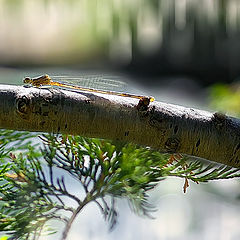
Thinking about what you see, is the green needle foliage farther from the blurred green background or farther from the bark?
the blurred green background

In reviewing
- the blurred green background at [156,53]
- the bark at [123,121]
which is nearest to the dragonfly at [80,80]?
the bark at [123,121]

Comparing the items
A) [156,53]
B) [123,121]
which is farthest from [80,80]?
[156,53]

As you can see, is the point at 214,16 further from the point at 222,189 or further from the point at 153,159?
the point at 153,159

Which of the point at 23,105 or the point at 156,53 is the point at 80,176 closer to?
the point at 23,105

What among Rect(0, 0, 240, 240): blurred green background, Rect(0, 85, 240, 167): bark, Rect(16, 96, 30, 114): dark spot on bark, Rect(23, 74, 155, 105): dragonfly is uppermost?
Rect(23, 74, 155, 105): dragonfly

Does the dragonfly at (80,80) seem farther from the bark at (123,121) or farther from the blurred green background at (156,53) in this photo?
the blurred green background at (156,53)

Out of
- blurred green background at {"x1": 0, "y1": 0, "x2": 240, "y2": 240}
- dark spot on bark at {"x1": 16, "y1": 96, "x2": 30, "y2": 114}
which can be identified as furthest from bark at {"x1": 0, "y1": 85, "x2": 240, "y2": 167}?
blurred green background at {"x1": 0, "y1": 0, "x2": 240, "y2": 240}
